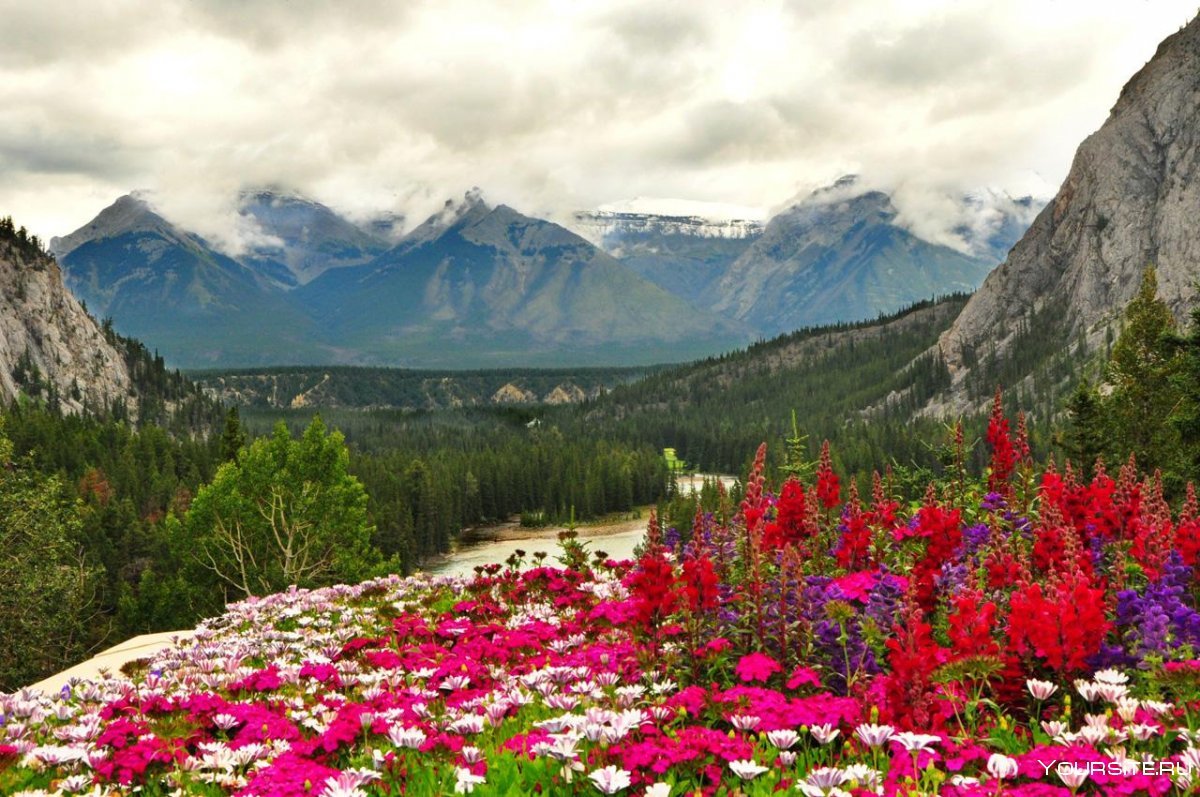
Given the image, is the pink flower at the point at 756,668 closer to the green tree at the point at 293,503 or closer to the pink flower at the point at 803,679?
the pink flower at the point at 803,679

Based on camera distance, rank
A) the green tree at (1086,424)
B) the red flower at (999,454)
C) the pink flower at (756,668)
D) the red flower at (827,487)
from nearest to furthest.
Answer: the pink flower at (756,668) < the red flower at (827,487) < the red flower at (999,454) < the green tree at (1086,424)

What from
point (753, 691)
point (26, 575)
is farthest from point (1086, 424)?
point (26, 575)

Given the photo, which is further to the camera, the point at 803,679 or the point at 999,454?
the point at 999,454

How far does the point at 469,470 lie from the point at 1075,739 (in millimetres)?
155036

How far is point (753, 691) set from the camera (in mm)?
8164

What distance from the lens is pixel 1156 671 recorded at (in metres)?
7.45

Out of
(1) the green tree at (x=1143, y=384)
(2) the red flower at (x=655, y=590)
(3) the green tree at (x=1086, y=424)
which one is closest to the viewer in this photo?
(2) the red flower at (x=655, y=590)

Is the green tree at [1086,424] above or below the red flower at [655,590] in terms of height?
below

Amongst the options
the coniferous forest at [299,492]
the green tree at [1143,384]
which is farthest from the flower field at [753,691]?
the green tree at [1143,384]

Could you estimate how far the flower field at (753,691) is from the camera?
6.79 metres

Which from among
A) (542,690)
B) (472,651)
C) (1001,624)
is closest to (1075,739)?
(1001,624)

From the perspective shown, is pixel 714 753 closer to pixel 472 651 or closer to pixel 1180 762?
pixel 1180 762

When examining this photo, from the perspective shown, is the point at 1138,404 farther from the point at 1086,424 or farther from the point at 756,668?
the point at 756,668

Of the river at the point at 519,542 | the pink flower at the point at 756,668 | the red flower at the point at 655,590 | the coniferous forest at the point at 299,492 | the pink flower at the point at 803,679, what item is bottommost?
the river at the point at 519,542
